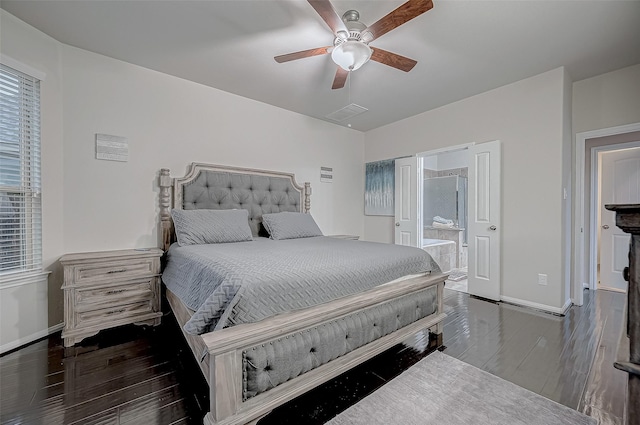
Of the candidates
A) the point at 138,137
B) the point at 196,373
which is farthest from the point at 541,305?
the point at 138,137

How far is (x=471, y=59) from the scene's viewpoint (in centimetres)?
264

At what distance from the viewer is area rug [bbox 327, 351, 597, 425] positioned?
139 cm

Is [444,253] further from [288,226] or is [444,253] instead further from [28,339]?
[28,339]

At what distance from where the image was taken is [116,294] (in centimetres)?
232

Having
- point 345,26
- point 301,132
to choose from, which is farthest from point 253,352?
point 301,132

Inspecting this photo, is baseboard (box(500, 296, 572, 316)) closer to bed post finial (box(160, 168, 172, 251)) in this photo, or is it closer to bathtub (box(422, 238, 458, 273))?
bathtub (box(422, 238, 458, 273))

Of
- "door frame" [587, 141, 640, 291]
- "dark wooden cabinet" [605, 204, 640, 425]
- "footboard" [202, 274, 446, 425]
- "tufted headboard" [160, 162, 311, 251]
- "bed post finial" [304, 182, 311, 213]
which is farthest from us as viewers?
"bed post finial" [304, 182, 311, 213]

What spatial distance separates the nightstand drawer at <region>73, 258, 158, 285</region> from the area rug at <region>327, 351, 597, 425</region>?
80.0 inches

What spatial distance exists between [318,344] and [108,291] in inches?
76.1

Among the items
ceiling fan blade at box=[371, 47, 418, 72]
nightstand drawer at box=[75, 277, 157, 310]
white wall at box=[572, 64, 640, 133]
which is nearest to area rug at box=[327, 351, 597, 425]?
nightstand drawer at box=[75, 277, 157, 310]

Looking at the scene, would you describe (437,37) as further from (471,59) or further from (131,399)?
(131,399)

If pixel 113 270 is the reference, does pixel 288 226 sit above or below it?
above

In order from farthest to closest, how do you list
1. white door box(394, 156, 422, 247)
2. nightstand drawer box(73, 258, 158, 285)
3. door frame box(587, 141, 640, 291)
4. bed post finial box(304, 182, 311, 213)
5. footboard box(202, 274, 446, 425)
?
white door box(394, 156, 422, 247)
bed post finial box(304, 182, 311, 213)
door frame box(587, 141, 640, 291)
nightstand drawer box(73, 258, 158, 285)
footboard box(202, 274, 446, 425)

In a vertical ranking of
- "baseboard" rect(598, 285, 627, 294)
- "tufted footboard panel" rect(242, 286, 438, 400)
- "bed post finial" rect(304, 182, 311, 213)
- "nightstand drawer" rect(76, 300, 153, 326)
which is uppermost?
"bed post finial" rect(304, 182, 311, 213)
